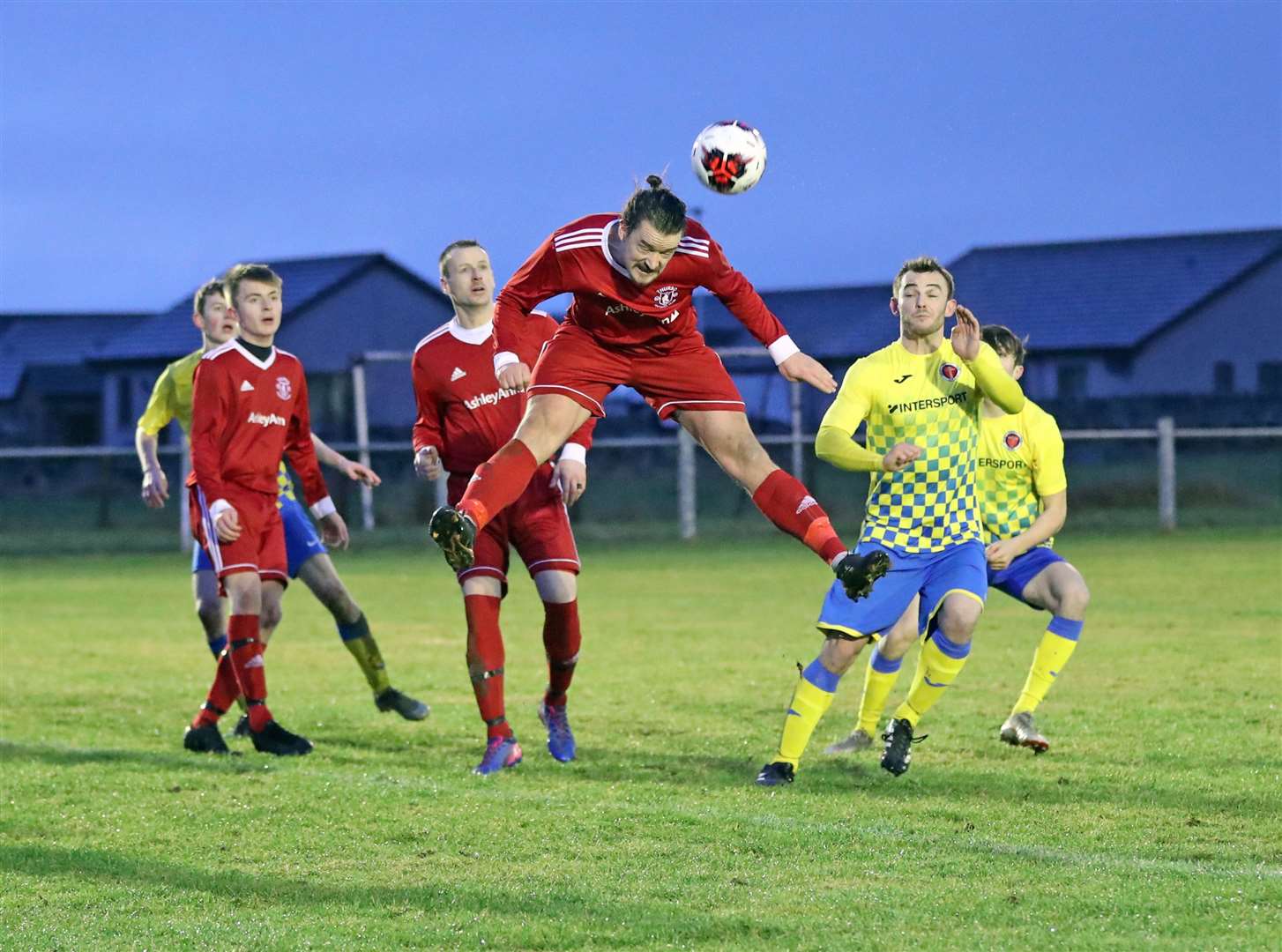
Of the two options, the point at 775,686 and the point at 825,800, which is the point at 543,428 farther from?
the point at 775,686

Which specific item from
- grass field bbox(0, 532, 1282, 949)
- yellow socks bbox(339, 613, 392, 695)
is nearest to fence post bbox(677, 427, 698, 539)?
grass field bbox(0, 532, 1282, 949)

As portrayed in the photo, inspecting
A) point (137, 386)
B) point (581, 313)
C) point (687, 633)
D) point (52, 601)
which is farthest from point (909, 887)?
point (137, 386)

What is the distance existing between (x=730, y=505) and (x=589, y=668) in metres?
19.8

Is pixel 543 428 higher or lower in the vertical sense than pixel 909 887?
higher

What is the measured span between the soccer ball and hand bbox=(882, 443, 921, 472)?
1.15 m

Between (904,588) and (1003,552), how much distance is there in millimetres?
902

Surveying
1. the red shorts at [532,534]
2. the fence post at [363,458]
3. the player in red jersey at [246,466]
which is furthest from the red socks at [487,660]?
the fence post at [363,458]

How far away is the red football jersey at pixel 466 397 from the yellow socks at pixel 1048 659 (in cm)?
228

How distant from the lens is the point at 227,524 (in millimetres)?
7754

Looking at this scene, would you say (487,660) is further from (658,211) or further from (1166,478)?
(1166,478)

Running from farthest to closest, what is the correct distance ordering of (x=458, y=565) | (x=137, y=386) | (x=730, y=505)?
(x=137, y=386) < (x=730, y=505) < (x=458, y=565)

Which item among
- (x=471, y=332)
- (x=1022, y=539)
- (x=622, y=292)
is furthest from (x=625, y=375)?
(x=1022, y=539)

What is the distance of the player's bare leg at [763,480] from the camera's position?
6.46 metres

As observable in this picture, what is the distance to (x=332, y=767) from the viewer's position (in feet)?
24.5
